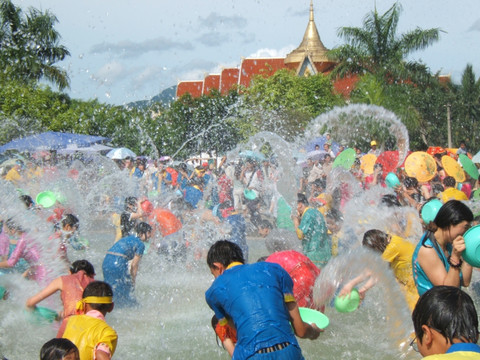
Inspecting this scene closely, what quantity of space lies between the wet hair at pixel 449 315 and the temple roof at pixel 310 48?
48074 mm

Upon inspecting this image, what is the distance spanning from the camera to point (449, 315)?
2232 millimetres

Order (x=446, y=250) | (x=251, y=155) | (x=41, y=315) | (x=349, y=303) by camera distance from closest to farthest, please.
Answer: (x=446, y=250), (x=349, y=303), (x=41, y=315), (x=251, y=155)

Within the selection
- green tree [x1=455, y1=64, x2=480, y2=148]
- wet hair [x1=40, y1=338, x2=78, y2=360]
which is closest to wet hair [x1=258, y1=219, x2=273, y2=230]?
wet hair [x1=40, y1=338, x2=78, y2=360]

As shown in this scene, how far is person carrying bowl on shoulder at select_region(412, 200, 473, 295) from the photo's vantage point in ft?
12.4

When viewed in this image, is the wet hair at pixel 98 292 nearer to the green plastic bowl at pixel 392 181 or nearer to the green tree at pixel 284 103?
the green plastic bowl at pixel 392 181

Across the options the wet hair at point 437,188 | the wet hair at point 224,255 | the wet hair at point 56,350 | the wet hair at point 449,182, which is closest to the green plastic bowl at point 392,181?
the wet hair at point 437,188

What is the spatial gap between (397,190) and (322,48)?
44605 millimetres

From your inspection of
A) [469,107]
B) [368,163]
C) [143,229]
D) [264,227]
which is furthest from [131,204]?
[469,107]

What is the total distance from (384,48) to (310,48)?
2763 centimetres

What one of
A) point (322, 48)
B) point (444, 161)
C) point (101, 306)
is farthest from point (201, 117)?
point (101, 306)

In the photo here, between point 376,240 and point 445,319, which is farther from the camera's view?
point 376,240

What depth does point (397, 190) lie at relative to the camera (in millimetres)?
10086

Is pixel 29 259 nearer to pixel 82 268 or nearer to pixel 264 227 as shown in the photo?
pixel 82 268

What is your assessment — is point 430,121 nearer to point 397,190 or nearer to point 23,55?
point 23,55
